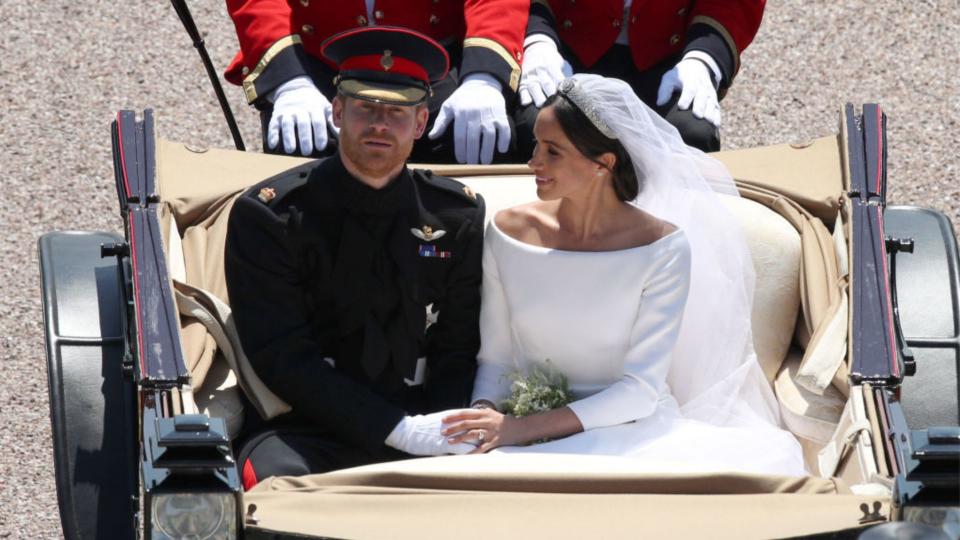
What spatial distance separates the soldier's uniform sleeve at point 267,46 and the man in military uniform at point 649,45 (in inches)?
22.2

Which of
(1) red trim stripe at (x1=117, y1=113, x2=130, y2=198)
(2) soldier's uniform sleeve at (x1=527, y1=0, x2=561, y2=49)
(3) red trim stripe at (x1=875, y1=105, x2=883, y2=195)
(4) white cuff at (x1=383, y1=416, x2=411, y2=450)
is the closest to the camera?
(4) white cuff at (x1=383, y1=416, x2=411, y2=450)

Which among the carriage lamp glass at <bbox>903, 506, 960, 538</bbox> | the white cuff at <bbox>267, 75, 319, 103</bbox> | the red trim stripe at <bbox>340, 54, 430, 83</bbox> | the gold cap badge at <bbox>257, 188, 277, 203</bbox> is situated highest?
the white cuff at <bbox>267, 75, 319, 103</bbox>

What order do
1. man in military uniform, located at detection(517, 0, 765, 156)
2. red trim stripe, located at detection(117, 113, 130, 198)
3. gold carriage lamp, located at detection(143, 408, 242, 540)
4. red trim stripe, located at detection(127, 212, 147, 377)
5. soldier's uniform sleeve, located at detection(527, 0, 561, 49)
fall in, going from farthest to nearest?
soldier's uniform sleeve, located at detection(527, 0, 561, 49), man in military uniform, located at detection(517, 0, 765, 156), red trim stripe, located at detection(117, 113, 130, 198), red trim stripe, located at detection(127, 212, 147, 377), gold carriage lamp, located at detection(143, 408, 242, 540)

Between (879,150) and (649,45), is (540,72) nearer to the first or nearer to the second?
(649,45)

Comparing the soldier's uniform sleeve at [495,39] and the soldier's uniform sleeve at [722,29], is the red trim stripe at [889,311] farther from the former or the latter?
the soldier's uniform sleeve at [495,39]

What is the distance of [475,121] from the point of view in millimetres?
4023

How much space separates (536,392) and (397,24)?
1.24m

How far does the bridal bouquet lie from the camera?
3445 mm

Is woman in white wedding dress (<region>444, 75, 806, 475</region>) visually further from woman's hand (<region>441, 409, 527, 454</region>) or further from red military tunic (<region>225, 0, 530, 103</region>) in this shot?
red military tunic (<region>225, 0, 530, 103</region>)

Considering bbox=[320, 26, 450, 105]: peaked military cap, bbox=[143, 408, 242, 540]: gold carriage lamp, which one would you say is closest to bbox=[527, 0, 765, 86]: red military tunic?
bbox=[320, 26, 450, 105]: peaked military cap

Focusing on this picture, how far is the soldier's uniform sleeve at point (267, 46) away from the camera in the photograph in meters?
4.19

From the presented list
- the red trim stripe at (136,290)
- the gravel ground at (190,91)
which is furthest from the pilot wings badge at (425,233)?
the gravel ground at (190,91)

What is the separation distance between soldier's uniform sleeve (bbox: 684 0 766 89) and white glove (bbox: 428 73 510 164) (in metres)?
0.58

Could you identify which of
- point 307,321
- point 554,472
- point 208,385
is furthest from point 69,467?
point 554,472
